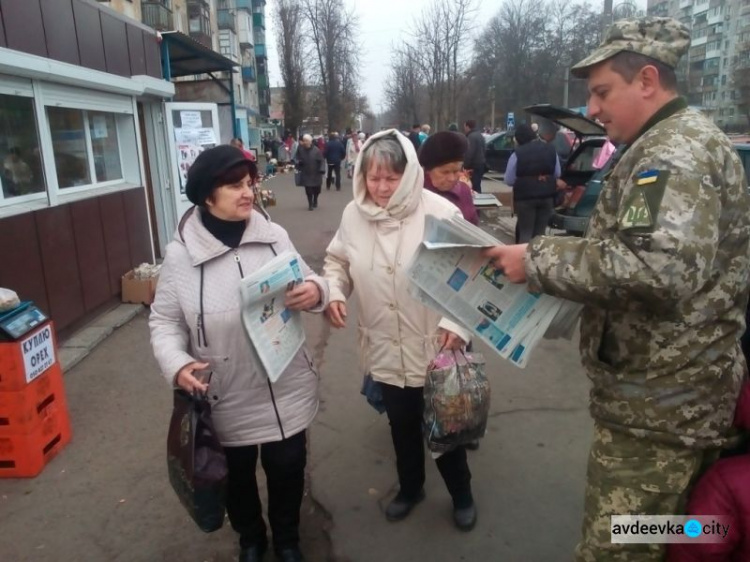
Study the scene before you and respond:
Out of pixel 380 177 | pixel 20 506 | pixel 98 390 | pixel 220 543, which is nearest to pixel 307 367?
pixel 380 177

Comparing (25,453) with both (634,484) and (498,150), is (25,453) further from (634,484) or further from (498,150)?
(498,150)

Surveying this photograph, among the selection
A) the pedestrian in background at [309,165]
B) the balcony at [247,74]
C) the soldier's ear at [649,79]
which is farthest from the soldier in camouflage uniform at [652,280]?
the balcony at [247,74]

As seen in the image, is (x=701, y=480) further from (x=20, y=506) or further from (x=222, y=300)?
(x=20, y=506)

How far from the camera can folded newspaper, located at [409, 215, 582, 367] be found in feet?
5.70

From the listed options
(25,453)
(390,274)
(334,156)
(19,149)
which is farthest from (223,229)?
(334,156)

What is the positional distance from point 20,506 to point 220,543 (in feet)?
3.77

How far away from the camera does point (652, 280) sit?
4.40ft

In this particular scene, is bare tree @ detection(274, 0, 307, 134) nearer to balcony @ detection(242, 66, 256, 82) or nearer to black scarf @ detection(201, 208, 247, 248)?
balcony @ detection(242, 66, 256, 82)

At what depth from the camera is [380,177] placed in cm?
248

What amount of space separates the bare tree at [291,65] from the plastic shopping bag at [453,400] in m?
45.2

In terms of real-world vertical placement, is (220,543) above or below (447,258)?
below

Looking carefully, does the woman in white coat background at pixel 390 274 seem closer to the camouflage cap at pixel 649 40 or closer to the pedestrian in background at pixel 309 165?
the camouflage cap at pixel 649 40

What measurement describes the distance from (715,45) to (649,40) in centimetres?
8322

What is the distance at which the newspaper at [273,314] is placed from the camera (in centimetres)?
197
